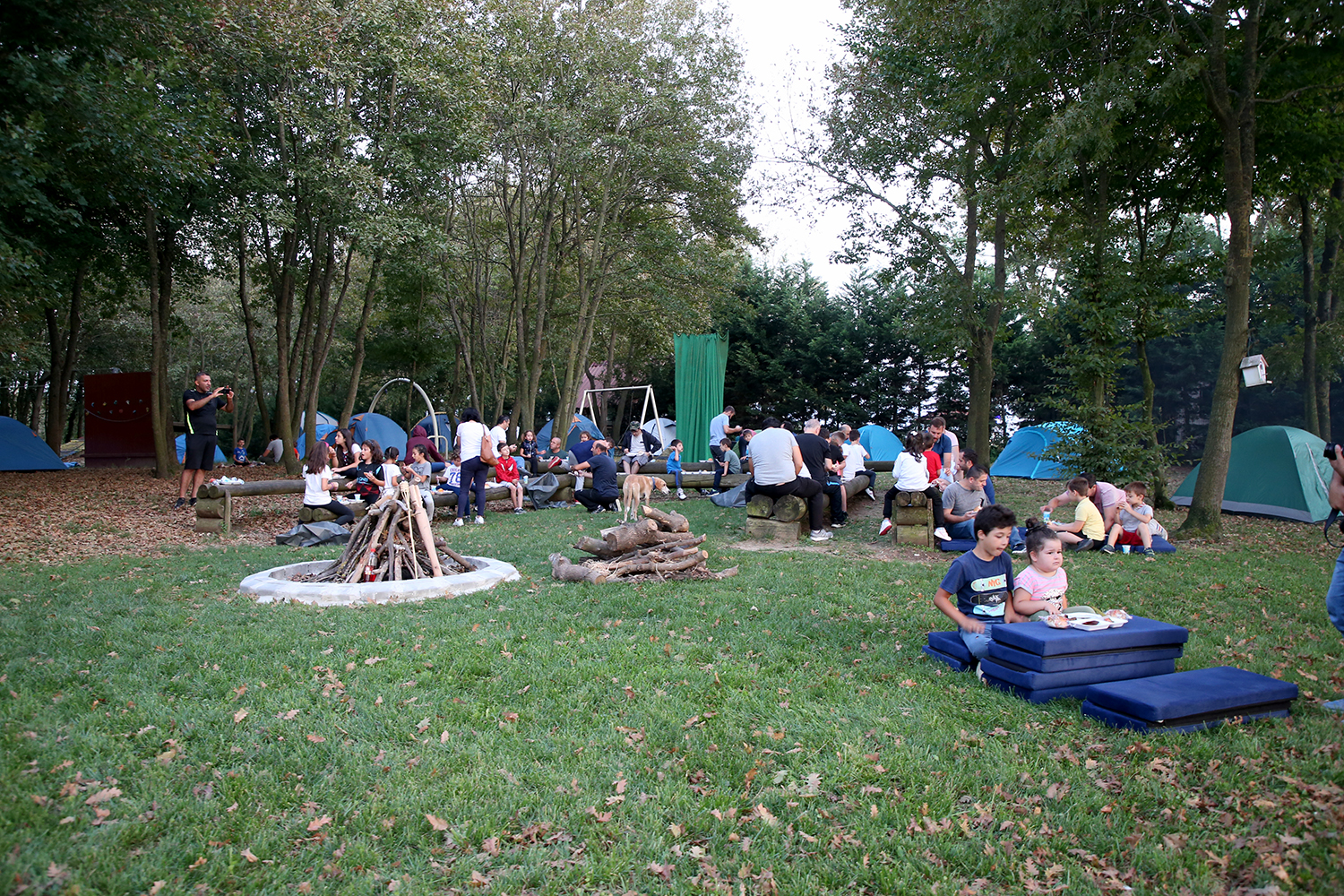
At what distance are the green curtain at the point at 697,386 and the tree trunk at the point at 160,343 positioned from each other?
10871mm

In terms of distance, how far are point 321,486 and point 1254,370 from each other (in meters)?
12.2

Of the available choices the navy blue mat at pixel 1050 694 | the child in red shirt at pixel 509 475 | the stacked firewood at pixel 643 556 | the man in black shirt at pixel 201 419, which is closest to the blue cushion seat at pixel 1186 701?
the navy blue mat at pixel 1050 694

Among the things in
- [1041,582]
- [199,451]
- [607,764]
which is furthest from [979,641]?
[199,451]

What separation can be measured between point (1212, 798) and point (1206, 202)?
13.8 m

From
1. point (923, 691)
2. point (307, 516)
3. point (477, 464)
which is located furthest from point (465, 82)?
point (923, 691)

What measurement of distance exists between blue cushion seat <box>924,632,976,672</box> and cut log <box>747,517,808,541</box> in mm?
5007

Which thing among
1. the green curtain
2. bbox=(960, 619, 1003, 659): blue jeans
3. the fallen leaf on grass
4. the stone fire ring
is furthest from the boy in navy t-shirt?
the green curtain

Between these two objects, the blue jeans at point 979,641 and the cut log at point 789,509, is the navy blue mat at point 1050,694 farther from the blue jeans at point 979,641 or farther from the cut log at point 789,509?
the cut log at point 789,509

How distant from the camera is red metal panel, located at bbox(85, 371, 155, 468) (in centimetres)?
2012

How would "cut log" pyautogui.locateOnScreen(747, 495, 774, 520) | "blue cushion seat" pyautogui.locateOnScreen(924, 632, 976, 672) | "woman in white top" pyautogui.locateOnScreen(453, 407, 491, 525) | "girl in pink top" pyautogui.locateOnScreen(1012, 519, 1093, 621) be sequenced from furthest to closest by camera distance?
1. "woman in white top" pyautogui.locateOnScreen(453, 407, 491, 525)
2. "cut log" pyautogui.locateOnScreen(747, 495, 774, 520)
3. "blue cushion seat" pyautogui.locateOnScreen(924, 632, 976, 672)
4. "girl in pink top" pyautogui.locateOnScreen(1012, 519, 1093, 621)

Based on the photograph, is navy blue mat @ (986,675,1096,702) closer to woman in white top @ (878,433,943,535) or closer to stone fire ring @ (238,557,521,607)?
stone fire ring @ (238,557,521,607)

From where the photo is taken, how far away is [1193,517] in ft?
34.9

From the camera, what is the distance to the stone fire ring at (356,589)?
636cm

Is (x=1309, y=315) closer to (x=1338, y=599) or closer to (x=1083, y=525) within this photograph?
(x=1083, y=525)
